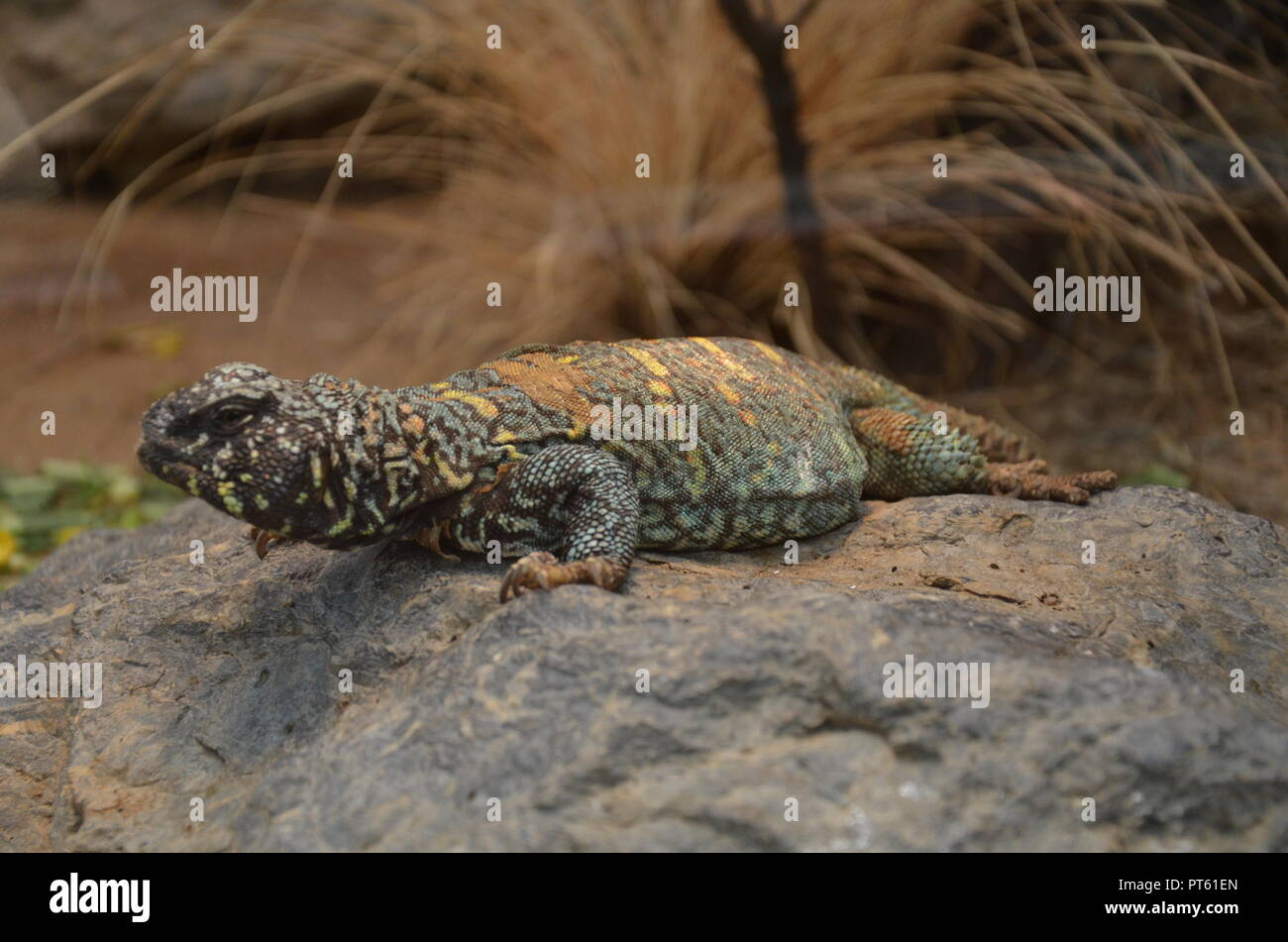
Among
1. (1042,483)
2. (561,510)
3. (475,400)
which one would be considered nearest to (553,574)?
(561,510)

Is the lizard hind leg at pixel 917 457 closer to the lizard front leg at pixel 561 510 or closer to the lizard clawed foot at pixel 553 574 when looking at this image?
the lizard front leg at pixel 561 510

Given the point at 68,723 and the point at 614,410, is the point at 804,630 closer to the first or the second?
the point at 614,410

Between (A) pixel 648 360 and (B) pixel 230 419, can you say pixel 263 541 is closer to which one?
(B) pixel 230 419

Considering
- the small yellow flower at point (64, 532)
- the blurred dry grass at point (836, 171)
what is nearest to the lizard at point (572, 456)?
Answer: the blurred dry grass at point (836, 171)

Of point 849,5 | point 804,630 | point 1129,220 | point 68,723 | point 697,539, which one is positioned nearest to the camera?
point 804,630

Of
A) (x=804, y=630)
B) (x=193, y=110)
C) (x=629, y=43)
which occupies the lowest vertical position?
(x=804, y=630)

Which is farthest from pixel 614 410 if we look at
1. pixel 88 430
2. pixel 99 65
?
pixel 99 65
